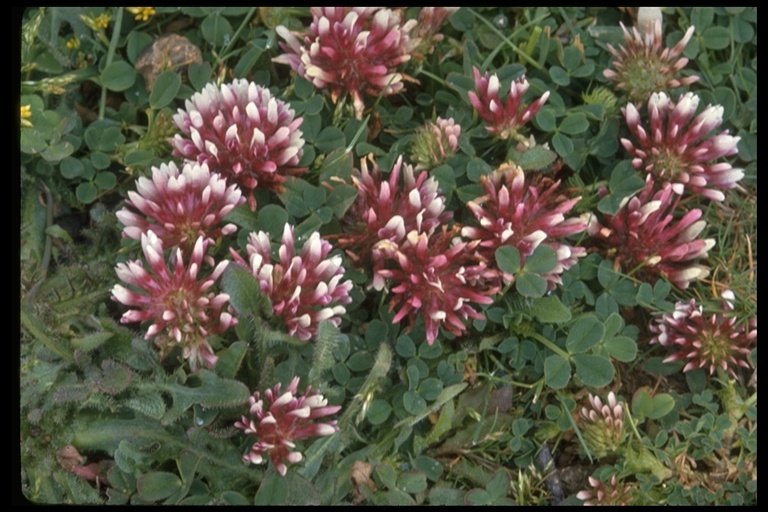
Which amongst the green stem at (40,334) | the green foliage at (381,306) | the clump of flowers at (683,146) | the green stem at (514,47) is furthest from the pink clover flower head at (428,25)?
the green stem at (40,334)

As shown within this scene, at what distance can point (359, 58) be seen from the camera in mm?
2596

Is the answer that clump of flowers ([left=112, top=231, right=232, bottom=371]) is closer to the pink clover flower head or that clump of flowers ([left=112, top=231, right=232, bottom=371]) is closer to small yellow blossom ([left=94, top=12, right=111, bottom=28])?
small yellow blossom ([left=94, top=12, right=111, bottom=28])

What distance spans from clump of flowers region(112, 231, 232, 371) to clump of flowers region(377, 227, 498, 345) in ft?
1.61

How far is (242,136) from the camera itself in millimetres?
2455

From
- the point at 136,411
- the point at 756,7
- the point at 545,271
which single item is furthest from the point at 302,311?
the point at 756,7

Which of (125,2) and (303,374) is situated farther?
(125,2)

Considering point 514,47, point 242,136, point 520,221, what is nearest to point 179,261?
point 242,136

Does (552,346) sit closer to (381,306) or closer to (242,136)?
(381,306)

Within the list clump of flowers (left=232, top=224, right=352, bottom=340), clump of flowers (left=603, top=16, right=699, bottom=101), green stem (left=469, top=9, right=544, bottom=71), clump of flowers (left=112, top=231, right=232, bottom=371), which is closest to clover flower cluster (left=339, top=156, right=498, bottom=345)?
clump of flowers (left=232, top=224, right=352, bottom=340)

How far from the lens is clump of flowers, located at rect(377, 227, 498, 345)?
2373 millimetres

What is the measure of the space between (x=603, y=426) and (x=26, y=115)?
199cm

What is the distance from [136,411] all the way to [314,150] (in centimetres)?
94

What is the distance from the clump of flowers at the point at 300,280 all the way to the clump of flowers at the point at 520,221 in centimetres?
43

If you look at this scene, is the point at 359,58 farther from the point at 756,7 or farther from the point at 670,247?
the point at 756,7
